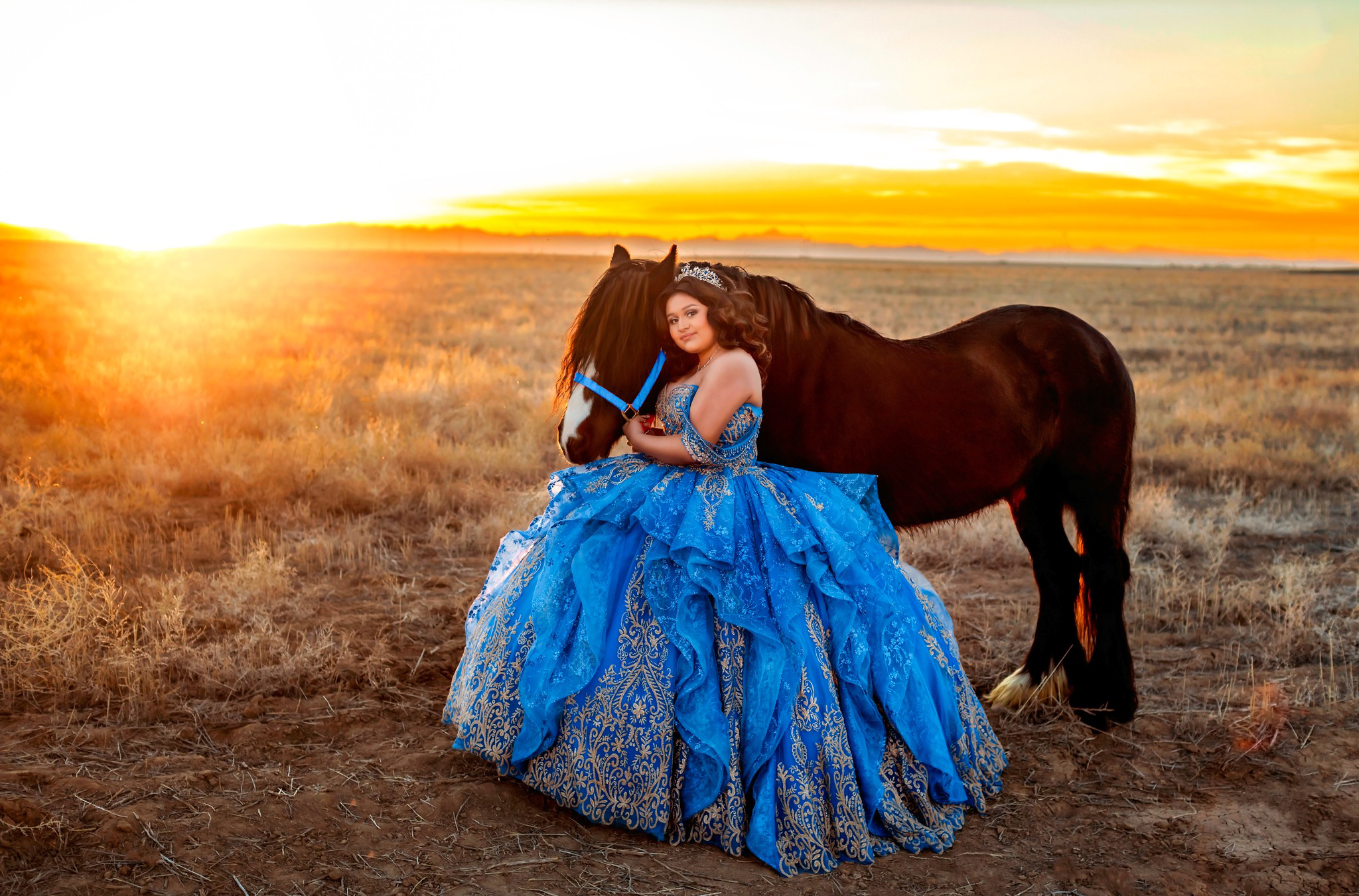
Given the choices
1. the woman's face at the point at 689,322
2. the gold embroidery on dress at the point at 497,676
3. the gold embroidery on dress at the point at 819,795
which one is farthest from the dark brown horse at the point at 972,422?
the gold embroidery on dress at the point at 819,795

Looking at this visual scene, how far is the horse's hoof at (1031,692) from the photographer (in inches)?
166

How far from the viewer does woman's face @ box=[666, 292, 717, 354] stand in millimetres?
3164

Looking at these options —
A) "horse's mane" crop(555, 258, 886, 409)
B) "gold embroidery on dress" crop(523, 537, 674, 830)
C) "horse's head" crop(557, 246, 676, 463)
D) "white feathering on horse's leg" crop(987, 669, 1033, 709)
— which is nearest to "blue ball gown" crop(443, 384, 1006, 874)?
"gold embroidery on dress" crop(523, 537, 674, 830)

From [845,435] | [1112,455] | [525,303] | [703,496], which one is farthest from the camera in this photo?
[525,303]

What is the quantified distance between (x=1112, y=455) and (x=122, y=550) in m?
5.69

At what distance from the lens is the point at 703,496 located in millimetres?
3162

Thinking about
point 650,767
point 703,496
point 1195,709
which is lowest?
point 1195,709

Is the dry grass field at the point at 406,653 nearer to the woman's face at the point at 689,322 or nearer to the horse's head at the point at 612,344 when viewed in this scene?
the horse's head at the point at 612,344

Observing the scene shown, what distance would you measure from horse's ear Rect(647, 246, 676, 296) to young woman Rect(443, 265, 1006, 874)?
50mm

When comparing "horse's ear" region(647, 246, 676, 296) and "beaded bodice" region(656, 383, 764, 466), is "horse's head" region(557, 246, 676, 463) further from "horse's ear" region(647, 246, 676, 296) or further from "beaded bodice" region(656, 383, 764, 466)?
"beaded bodice" region(656, 383, 764, 466)

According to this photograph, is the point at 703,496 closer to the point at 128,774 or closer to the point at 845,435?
the point at 845,435

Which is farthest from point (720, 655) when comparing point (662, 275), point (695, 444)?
point (662, 275)

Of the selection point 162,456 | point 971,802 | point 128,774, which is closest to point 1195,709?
point 971,802

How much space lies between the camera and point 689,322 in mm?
3162
